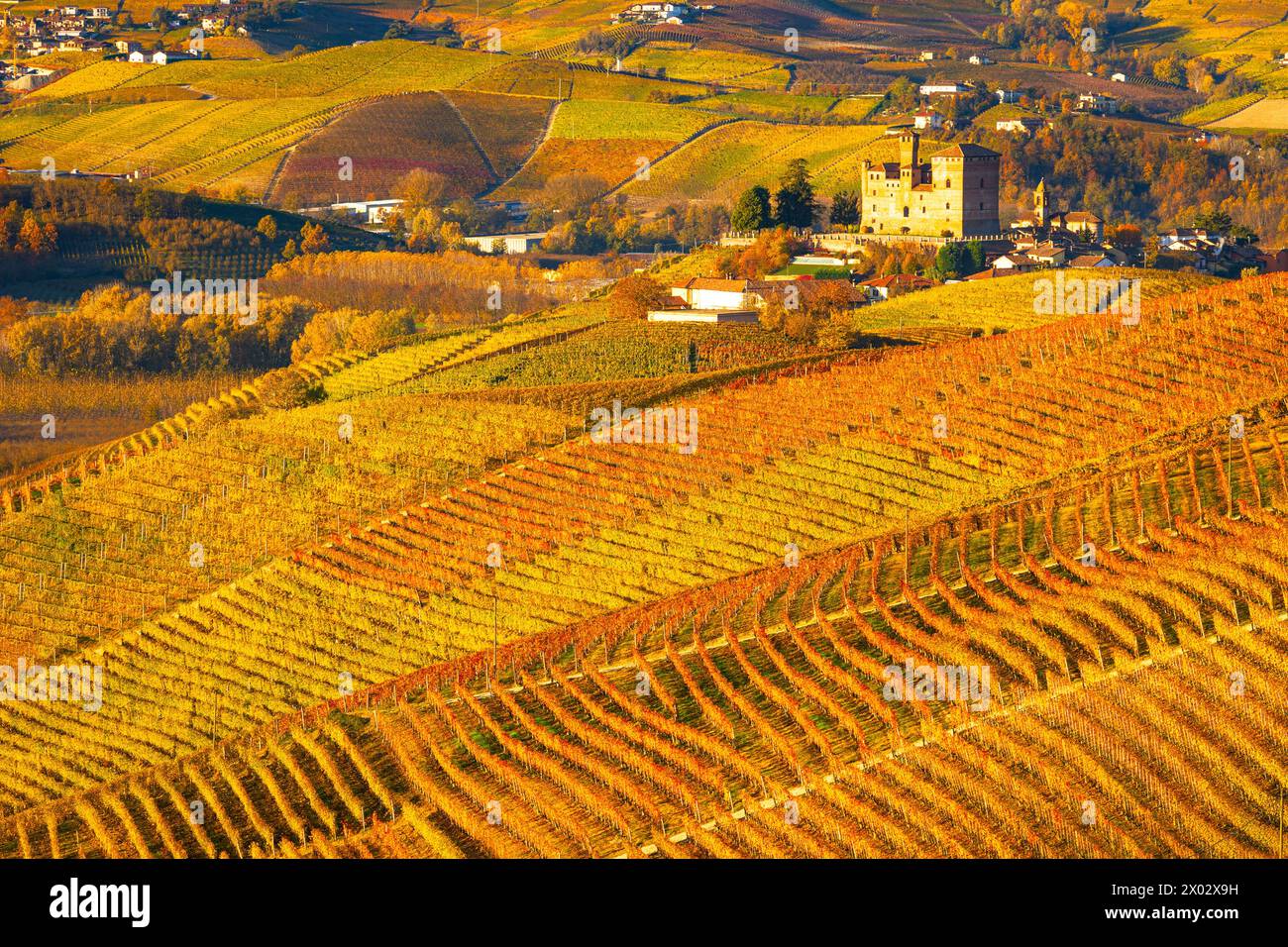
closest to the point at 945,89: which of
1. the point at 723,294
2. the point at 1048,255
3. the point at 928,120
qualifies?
the point at 928,120

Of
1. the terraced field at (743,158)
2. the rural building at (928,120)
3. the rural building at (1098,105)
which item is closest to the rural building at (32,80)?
the terraced field at (743,158)

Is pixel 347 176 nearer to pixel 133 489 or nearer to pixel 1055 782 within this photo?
pixel 133 489

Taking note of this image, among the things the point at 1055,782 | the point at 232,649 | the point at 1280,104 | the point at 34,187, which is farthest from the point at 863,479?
the point at 1280,104

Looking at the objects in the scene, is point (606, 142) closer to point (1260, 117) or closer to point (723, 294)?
point (1260, 117)

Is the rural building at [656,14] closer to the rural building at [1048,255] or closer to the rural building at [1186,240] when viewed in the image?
the rural building at [1186,240]

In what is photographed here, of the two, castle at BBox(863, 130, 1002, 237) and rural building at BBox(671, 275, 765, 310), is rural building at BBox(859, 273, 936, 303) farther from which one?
castle at BBox(863, 130, 1002, 237)
